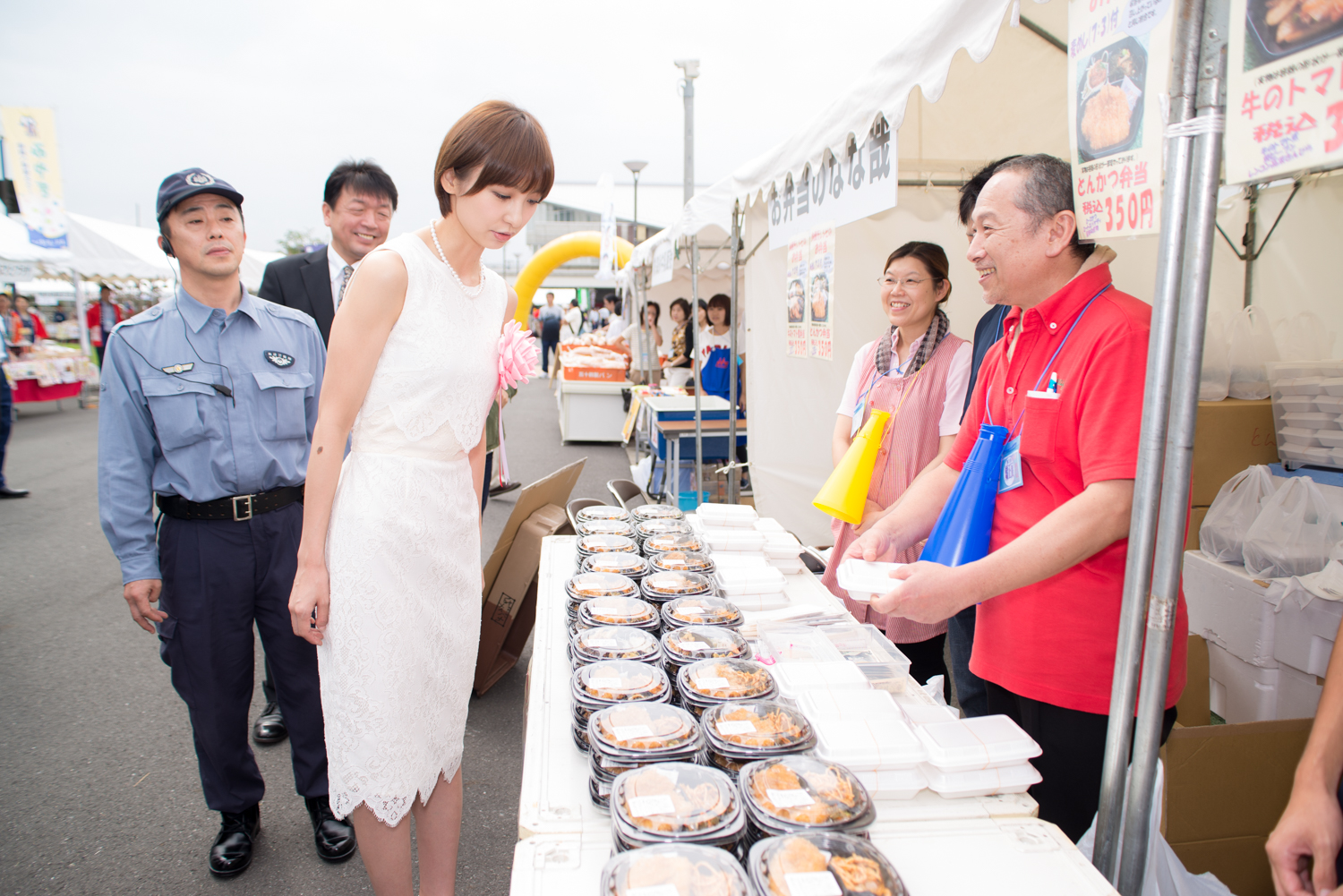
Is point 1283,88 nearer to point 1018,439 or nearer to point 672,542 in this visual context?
point 1018,439

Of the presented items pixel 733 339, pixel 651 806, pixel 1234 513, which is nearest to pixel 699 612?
pixel 651 806

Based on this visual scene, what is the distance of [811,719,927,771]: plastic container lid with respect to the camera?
1.18 meters

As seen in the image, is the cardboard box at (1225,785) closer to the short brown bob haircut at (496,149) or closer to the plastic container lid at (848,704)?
the plastic container lid at (848,704)

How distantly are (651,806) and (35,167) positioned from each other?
1523cm

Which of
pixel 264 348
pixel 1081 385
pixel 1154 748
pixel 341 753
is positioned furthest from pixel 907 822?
pixel 264 348

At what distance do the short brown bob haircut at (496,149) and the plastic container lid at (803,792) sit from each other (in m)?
1.26

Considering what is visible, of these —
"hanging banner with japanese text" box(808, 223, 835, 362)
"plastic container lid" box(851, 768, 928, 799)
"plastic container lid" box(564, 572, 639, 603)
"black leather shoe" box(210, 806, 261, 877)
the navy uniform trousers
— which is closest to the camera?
"plastic container lid" box(851, 768, 928, 799)

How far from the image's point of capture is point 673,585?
1.91m

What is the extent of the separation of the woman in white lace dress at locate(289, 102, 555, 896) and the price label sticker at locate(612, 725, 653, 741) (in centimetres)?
63

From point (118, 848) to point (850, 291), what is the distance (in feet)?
13.0

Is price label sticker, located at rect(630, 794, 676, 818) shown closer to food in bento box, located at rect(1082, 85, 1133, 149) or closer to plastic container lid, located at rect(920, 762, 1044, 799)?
plastic container lid, located at rect(920, 762, 1044, 799)

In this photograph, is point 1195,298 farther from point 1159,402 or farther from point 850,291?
point 850,291

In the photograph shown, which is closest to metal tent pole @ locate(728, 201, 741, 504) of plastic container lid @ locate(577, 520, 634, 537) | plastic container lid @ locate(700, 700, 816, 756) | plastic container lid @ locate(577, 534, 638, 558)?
plastic container lid @ locate(577, 520, 634, 537)

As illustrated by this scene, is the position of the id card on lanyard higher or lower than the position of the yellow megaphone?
higher
